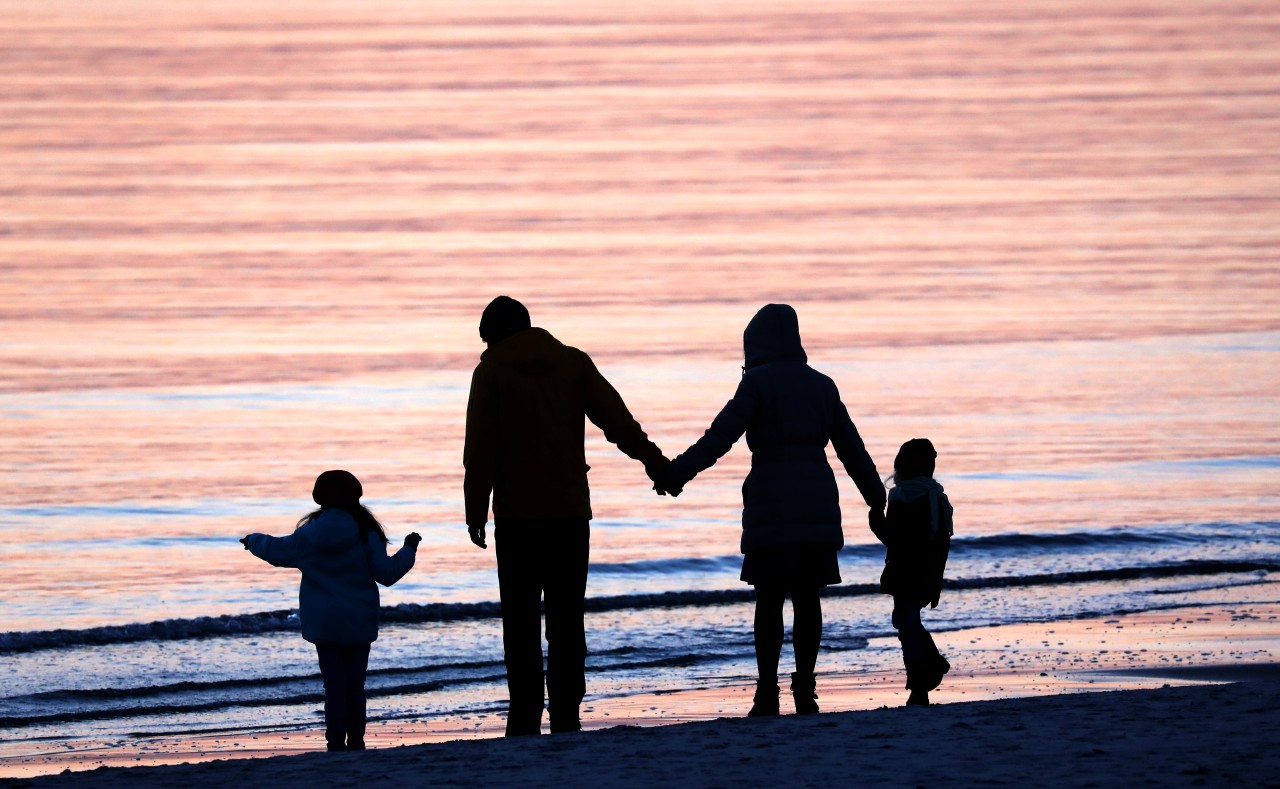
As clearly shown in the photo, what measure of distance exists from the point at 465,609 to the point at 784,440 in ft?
23.2

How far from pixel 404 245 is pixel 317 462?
15.4 m

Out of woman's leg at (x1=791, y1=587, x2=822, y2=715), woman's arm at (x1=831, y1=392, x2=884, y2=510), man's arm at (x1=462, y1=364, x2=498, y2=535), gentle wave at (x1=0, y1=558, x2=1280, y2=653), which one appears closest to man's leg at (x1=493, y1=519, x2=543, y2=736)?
man's arm at (x1=462, y1=364, x2=498, y2=535)

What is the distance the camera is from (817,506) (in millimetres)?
7480

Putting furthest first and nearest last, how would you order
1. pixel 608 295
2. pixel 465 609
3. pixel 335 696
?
pixel 608 295, pixel 465 609, pixel 335 696

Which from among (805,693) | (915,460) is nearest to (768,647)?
(805,693)

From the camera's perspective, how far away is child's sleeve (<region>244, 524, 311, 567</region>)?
747 cm

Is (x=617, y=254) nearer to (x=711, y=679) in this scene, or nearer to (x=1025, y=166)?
(x=1025, y=166)

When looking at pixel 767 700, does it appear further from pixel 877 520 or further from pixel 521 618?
pixel 521 618

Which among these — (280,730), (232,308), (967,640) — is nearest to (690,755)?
(280,730)

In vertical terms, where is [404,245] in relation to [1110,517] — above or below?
above

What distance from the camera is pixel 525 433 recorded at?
24.2 ft

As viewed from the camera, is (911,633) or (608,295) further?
(608,295)

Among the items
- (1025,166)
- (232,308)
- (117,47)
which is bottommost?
(232,308)

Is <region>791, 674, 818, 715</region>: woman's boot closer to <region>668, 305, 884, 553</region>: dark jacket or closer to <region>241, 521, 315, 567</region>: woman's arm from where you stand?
<region>668, 305, 884, 553</region>: dark jacket
